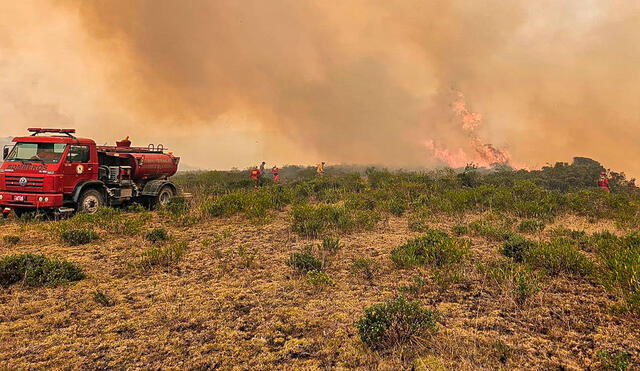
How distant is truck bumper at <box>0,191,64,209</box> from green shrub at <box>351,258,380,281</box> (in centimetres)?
1100

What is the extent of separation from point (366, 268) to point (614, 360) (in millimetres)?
3719

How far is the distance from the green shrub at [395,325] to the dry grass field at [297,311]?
5 centimetres

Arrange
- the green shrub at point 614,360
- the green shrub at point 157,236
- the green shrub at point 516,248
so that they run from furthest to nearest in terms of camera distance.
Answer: the green shrub at point 157,236, the green shrub at point 516,248, the green shrub at point 614,360

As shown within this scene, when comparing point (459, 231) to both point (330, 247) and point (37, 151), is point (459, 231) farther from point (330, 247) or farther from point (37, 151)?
point (37, 151)

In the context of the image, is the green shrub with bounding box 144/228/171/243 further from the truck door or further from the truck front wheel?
the truck door

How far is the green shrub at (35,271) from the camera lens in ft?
18.0

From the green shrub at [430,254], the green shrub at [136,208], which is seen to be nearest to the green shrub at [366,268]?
the green shrub at [430,254]

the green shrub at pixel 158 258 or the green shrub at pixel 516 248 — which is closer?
the green shrub at pixel 158 258

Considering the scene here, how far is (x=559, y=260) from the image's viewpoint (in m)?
6.02

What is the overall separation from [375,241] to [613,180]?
27085mm

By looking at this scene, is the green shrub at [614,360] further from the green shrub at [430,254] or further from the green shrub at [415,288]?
the green shrub at [430,254]

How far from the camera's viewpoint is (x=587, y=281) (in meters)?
5.60

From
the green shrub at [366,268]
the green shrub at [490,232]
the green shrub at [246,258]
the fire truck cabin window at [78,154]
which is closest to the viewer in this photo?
the green shrub at [366,268]

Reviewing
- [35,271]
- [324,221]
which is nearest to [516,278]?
[324,221]
